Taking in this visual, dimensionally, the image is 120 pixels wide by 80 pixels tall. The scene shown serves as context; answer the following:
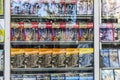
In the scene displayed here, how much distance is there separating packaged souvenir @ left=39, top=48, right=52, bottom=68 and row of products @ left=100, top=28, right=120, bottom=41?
30.9 inches

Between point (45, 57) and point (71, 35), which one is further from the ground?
point (71, 35)

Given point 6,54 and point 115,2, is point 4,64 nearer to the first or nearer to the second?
point 6,54

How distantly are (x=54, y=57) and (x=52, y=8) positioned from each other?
2.28 ft

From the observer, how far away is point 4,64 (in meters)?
4.39

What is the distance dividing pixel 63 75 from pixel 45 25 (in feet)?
2.46

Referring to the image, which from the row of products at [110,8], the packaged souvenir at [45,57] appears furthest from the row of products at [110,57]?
the packaged souvenir at [45,57]

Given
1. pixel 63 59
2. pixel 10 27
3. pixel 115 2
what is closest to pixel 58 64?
pixel 63 59

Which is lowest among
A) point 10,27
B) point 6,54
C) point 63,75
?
point 63,75

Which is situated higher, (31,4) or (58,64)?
(31,4)

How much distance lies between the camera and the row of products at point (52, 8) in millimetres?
4582

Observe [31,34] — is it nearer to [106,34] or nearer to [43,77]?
[43,77]

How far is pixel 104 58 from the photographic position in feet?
15.1

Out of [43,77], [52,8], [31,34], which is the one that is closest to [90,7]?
[52,8]

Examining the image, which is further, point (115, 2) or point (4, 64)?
point (115, 2)
